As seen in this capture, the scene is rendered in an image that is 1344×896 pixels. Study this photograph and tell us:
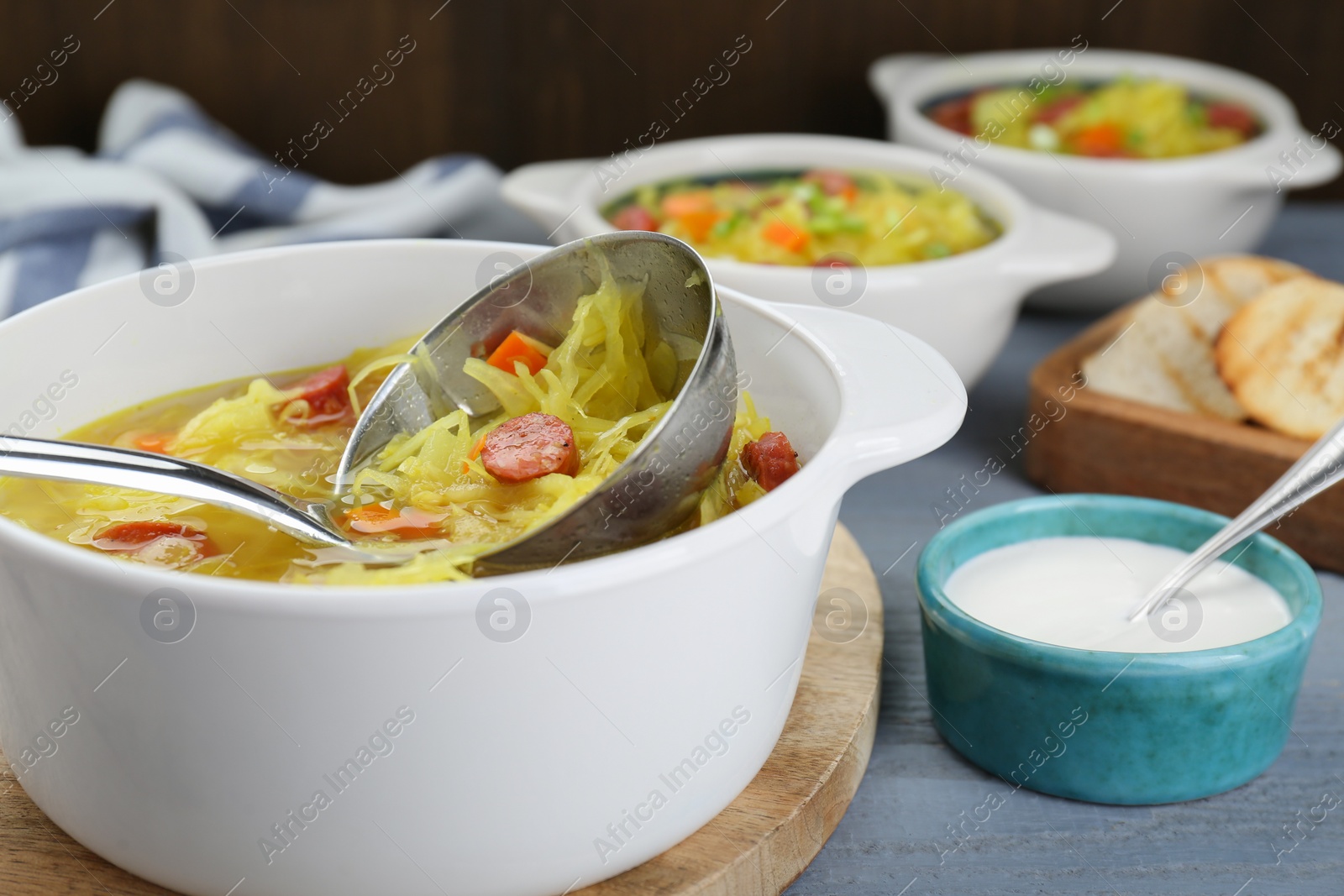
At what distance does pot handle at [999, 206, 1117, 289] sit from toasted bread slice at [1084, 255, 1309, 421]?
14cm

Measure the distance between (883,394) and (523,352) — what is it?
0.53 m

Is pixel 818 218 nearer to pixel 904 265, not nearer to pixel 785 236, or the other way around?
pixel 785 236

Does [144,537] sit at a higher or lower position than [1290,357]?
higher

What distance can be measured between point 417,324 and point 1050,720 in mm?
1041

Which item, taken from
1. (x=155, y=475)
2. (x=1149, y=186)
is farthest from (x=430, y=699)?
(x=1149, y=186)

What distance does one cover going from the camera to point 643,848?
129cm

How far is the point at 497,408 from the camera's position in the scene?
1.71 metres

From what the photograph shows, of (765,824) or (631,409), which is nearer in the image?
(765,824)

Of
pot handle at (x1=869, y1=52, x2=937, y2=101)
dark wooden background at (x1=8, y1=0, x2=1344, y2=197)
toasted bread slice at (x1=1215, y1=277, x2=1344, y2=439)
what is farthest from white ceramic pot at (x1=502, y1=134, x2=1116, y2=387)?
dark wooden background at (x1=8, y1=0, x2=1344, y2=197)

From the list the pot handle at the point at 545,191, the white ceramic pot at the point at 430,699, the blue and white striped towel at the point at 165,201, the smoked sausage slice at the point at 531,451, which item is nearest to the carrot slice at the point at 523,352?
the smoked sausage slice at the point at 531,451

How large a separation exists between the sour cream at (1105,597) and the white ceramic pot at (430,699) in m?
0.38

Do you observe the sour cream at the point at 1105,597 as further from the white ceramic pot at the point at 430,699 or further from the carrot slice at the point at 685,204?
the carrot slice at the point at 685,204

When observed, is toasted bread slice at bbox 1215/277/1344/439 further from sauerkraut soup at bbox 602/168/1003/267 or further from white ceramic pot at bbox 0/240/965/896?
white ceramic pot at bbox 0/240/965/896

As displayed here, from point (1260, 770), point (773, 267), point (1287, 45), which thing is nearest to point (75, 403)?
point (773, 267)
